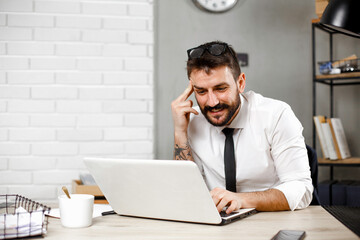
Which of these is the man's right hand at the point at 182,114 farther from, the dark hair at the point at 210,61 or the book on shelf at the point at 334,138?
the book on shelf at the point at 334,138

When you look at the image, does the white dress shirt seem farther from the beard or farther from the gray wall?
the gray wall

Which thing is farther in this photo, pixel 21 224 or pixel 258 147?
pixel 258 147

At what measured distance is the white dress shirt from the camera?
1611 millimetres

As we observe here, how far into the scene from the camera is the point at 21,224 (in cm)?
102

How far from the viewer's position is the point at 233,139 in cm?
177

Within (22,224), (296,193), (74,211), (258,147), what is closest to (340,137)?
(258,147)

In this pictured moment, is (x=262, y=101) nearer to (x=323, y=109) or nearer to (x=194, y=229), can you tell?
(x=194, y=229)

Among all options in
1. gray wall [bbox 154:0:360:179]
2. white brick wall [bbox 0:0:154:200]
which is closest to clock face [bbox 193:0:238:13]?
gray wall [bbox 154:0:360:179]

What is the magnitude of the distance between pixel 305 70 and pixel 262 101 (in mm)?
1181

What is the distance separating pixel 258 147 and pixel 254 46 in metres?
1.31

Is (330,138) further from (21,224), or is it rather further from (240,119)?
(21,224)

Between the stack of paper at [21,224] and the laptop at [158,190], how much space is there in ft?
0.78

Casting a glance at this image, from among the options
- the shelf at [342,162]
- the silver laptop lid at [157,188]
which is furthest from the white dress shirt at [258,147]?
the shelf at [342,162]

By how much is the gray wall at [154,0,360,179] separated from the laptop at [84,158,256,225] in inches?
63.4
